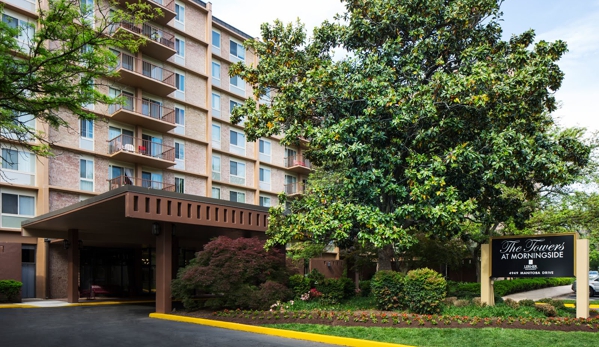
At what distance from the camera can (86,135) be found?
3194 centimetres

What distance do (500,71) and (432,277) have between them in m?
7.22

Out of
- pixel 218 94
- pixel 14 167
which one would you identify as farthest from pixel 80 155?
pixel 218 94

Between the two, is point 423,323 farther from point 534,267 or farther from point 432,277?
point 534,267

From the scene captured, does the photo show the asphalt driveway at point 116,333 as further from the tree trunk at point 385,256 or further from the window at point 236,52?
the window at point 236,52

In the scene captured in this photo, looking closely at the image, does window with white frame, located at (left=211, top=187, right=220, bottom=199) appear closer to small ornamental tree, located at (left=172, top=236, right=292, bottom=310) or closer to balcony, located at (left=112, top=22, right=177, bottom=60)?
balcony, located at (left=112, top=22, right=177, bottom=60)

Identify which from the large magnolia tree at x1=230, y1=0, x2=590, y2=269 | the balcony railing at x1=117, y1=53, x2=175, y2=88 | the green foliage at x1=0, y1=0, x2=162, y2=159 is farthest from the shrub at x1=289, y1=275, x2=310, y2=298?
the balcony railing at x1=117, y1=53, x2=175, y2=88

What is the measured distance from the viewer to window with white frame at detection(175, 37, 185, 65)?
128ft

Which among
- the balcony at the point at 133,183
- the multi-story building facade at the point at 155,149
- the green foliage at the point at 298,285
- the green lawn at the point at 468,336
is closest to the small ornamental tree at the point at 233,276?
the green foliage at the point at 298,285

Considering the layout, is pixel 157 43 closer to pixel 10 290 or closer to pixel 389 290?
pixel 10 290

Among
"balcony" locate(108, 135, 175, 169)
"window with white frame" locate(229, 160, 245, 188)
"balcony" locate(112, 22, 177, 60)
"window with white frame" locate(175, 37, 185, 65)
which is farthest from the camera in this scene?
"window with white frame" locate(229, 160, 245, 188)

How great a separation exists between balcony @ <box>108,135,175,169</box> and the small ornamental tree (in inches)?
661

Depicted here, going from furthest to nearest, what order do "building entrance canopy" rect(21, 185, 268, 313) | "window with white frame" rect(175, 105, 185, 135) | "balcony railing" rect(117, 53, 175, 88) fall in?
"window with white frame" rect(175, 105, 185, 135), "balcony railing" rect(117, 53, 175, 88), "building entrance canopy" rect(21, 185, 268, 313)

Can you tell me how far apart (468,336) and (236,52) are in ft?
122

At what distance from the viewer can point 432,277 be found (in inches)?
606
